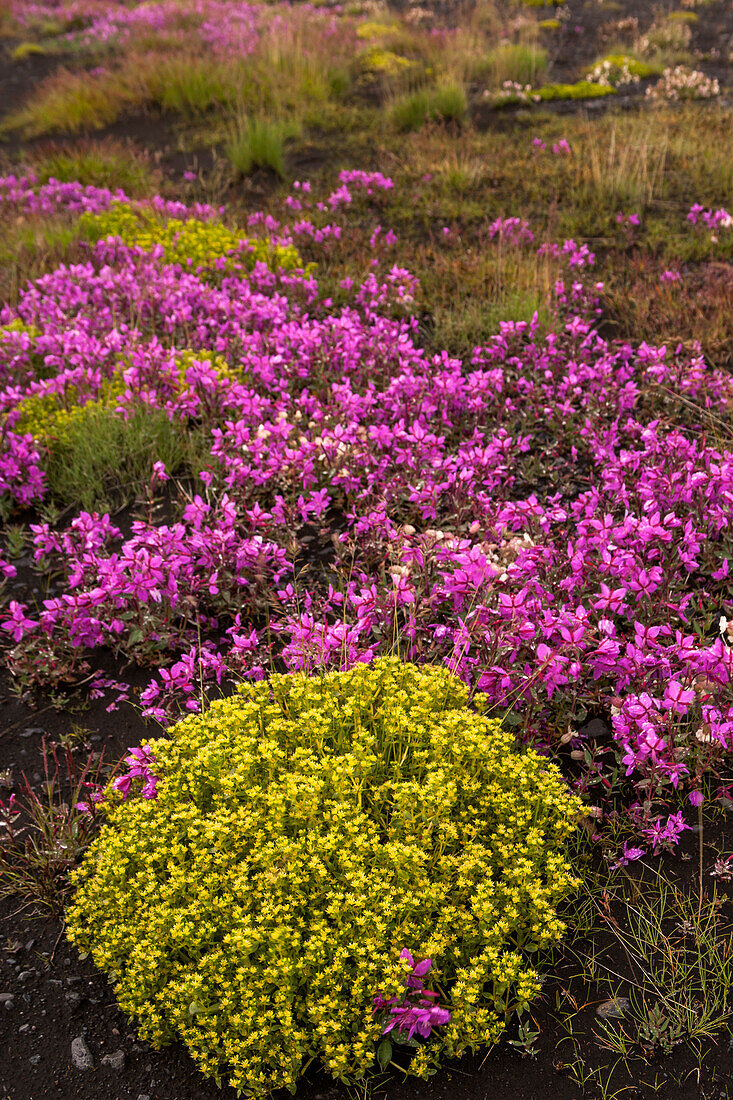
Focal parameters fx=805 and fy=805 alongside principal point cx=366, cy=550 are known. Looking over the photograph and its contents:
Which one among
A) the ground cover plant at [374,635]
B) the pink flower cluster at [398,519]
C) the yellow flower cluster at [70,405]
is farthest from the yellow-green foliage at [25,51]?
the yellow flower cluster at [70,405]

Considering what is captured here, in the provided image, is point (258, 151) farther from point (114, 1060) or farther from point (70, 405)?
point (114, 1060)

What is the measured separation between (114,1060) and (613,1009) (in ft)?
4.85

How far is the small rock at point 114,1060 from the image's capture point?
236 cm

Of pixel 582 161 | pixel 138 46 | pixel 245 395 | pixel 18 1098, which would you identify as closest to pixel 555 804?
pixel 18 1098

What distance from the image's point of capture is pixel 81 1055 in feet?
7.82

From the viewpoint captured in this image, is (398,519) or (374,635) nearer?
(374,635)

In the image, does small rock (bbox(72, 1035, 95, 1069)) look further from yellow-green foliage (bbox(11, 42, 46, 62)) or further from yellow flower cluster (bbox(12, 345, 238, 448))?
yellow-green foliage (bbox(11, 42, 46, 62))

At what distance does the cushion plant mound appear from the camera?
2.15 meters

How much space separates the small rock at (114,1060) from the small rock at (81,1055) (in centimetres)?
4

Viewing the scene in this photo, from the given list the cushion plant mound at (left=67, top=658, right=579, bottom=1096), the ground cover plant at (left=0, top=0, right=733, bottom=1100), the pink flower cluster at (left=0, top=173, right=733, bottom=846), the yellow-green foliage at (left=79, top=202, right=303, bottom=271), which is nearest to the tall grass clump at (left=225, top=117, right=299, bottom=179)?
the ground cover plant at (left=0, top=0, right=733, bottom=1100)

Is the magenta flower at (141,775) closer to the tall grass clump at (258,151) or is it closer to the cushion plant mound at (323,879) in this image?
the cushion plant mound at (323,879)

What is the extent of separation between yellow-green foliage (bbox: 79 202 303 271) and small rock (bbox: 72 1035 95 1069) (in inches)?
224

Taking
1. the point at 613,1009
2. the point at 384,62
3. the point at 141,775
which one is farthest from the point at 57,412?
the point at 384,62

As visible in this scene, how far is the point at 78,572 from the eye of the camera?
367 centimetres
